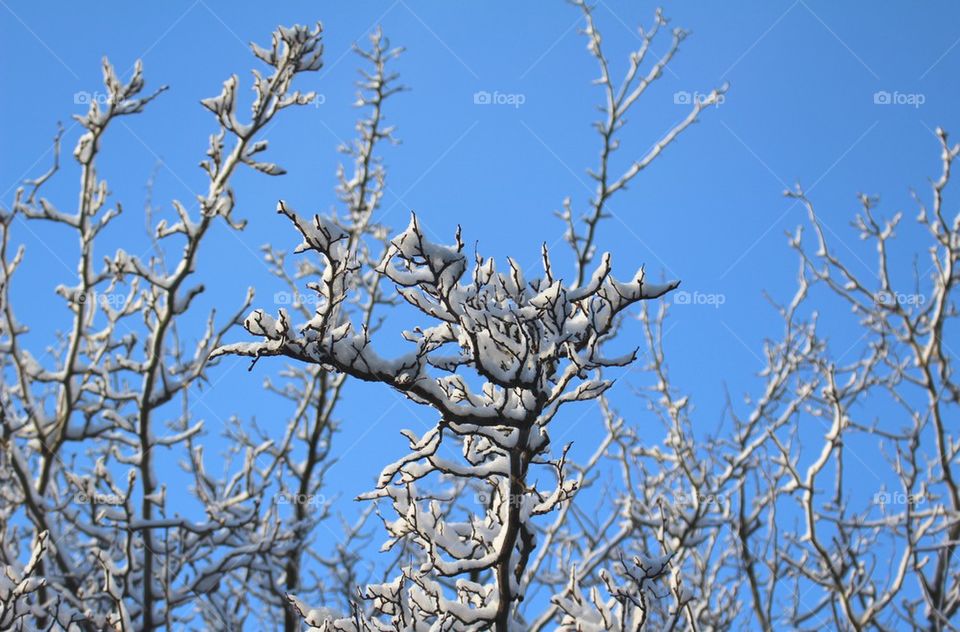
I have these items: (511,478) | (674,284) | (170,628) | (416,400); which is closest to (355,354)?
(416,400)

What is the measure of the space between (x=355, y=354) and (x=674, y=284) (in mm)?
920

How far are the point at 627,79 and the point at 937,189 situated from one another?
3055 millimetres

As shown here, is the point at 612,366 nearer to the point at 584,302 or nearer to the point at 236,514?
the point at 584,302

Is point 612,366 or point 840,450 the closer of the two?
point 612,366

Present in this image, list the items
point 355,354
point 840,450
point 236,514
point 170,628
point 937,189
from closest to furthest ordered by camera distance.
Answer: point 355,354 → point 170,628 → point 236,514 → point 840,450 → point 937,189

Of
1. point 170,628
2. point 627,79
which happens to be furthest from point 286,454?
point 627,79

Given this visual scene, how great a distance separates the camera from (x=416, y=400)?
94.5 inches

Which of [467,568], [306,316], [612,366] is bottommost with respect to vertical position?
[467,568]

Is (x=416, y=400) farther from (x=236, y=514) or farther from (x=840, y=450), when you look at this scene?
(x=840, y=450)

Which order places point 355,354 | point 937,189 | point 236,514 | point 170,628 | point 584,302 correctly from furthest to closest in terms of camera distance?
1. point 937,189
2. point 236,514
3. point 170,628
4. point 584,302
5. point 355,354

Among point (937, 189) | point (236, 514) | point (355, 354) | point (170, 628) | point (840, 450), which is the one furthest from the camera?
point (937, 189)

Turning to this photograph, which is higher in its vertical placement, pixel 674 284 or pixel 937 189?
pixel 937 189

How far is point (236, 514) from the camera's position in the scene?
545cm

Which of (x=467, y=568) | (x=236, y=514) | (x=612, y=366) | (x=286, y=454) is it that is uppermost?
(x=286, y=454)
